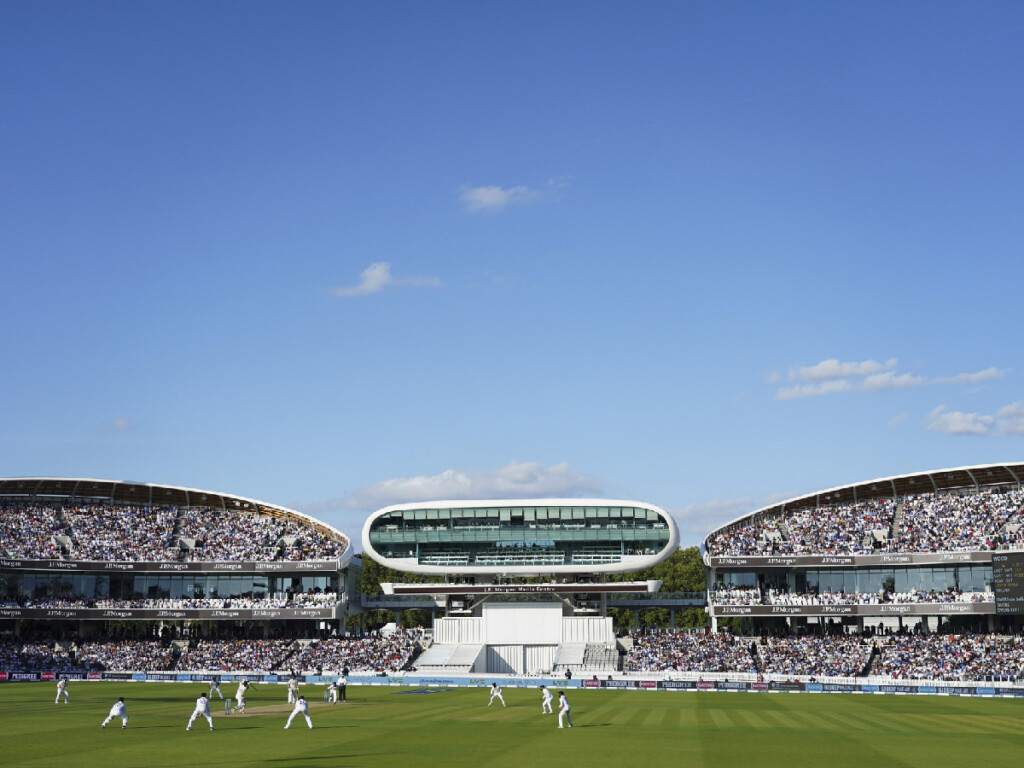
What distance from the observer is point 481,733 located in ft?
128

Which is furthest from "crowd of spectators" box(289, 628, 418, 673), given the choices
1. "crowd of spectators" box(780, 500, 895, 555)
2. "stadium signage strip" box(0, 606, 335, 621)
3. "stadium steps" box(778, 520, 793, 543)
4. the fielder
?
"stadium steps" box(778, 520, 793, 543)

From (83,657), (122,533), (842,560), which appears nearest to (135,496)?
(122,533)

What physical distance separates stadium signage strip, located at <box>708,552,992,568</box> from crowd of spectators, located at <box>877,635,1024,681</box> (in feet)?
19.7

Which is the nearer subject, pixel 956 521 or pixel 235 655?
pixel 235 655

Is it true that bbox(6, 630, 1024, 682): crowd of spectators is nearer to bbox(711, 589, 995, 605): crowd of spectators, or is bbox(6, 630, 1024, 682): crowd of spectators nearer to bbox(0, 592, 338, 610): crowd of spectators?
bbox(711, 589, 995, 605): crowd of spectators

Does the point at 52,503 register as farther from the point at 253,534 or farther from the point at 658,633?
the point at 658,633

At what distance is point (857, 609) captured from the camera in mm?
83125

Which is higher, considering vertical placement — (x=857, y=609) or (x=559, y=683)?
(x=857, y=609)

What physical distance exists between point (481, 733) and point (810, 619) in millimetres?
57517

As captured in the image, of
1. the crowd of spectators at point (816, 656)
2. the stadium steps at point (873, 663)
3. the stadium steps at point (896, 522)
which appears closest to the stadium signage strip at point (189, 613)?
the crowd of spectators at point (816, 656)

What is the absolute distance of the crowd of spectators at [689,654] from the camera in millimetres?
78438

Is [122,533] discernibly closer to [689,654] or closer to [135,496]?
[135,496]

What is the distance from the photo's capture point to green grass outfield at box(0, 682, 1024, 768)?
3088cm

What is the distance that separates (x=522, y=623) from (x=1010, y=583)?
39832 millimetres
